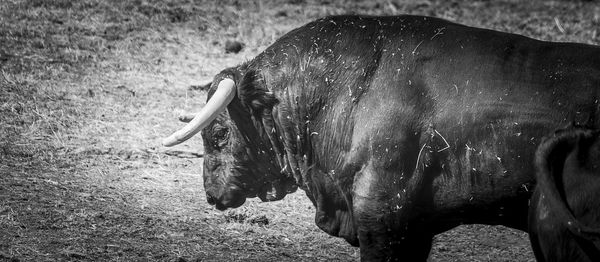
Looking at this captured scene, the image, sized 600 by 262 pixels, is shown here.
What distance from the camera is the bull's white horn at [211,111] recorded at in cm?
651

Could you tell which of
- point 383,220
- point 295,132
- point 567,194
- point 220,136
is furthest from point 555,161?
point 220,136

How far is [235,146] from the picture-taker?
6.85 metres

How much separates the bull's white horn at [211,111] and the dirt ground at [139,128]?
0.91 metres

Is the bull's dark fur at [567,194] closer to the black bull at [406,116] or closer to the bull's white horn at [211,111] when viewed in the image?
the black bull at [406,116]

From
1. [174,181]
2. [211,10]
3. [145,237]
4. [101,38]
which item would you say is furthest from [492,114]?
[211,10]

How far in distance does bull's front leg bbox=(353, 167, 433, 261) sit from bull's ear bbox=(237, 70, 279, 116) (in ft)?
2.95

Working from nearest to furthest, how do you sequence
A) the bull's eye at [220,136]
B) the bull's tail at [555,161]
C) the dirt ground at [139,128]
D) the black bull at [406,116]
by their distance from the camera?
the bull's tail at [555,161], the black bull at [406,116], the bull's eye at [220,136], the dirt ground at [139,128]

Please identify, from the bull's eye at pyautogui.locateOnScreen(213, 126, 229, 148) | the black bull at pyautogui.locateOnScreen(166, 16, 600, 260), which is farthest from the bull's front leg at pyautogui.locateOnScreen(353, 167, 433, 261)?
the bull's eye at pyautogui.locateOnScreen(213, 126, 229, 148)

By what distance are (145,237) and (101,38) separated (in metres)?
3.98

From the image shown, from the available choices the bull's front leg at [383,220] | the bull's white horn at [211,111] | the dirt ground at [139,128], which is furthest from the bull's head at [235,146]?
the bull's front leg at [383,220]

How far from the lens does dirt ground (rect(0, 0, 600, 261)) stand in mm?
7199

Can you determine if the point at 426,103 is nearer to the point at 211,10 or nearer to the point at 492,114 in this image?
the point at 492,114

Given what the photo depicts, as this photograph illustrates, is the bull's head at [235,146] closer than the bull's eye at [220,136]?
Yes

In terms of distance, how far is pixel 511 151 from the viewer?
565 centimetres
